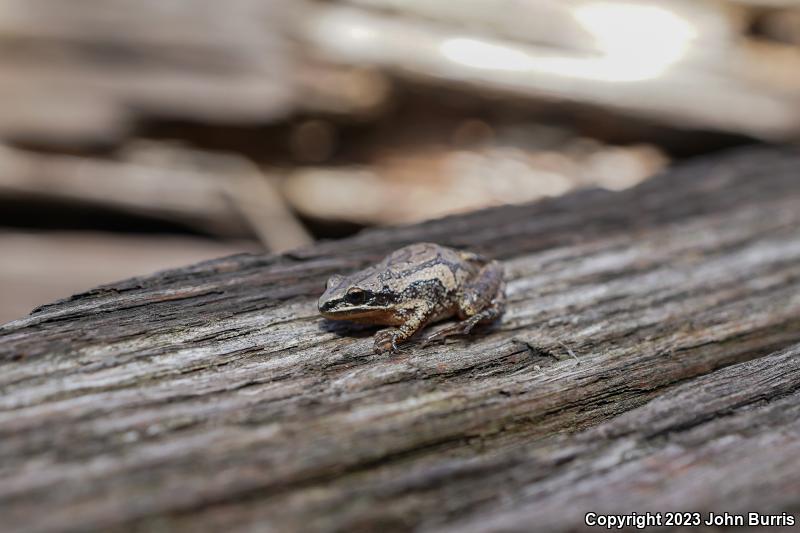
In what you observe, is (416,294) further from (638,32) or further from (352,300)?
(638,32)

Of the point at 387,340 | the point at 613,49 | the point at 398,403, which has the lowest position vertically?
the point at 398,403

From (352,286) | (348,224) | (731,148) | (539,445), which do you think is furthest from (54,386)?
(731,148)

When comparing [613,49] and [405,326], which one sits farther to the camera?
[613,49]

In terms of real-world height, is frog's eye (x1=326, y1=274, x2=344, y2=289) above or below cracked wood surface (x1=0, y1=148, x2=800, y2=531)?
above

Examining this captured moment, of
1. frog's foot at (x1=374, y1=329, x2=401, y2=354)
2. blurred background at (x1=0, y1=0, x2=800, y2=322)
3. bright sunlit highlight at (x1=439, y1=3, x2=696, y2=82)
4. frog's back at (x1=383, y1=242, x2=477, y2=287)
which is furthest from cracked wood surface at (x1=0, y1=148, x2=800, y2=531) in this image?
bright sunlit highlight at (x1=439, y1=3, x2=696, y2=82)

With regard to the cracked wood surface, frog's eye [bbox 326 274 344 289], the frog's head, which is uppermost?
frog's eye [bbox 326 274 344 289]

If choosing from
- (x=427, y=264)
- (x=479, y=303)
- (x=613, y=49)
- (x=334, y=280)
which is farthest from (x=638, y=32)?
(x=334, y=280)

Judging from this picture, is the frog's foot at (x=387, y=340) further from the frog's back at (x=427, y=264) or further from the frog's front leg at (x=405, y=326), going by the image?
the frog's back at (x=427, y=264)

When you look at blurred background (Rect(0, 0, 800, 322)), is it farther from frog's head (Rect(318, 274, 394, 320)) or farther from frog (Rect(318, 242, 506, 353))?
frog's head (Rect(318, 274, 394, 320))
